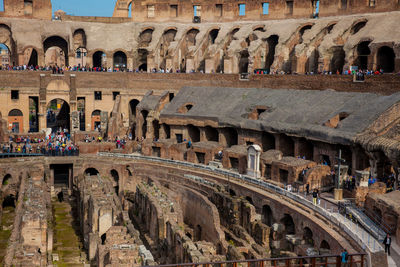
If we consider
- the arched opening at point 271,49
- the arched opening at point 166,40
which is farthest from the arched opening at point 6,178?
the arched opening at point 271,49

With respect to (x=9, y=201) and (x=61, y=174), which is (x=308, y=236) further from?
(x=61, y=174)

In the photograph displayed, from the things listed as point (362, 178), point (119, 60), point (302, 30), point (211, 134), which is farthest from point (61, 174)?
point (302, 30)

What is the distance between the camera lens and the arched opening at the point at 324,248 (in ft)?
74.4

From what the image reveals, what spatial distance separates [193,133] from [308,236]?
21.1m

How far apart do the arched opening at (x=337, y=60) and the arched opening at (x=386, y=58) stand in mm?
4130

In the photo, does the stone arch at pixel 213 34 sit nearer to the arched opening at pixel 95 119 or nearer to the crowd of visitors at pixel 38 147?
the arched opening at pixel 95 119

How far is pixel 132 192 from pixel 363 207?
18.2m

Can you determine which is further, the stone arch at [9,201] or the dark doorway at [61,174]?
the dark doorway at [61,174]

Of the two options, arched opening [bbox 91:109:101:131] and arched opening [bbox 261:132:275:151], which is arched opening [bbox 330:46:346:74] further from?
arched opening [bbox 91:109:101:131]

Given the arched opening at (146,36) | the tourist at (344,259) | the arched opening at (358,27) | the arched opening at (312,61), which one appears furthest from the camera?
the arched opening at (146,36)

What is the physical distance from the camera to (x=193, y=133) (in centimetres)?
4509

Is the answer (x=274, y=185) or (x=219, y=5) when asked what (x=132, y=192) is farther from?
(x=219, y=5)

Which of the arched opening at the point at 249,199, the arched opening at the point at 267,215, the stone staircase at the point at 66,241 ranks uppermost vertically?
the arched opening at the point at 249,199

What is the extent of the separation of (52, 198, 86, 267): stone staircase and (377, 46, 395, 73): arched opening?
27765 mm
